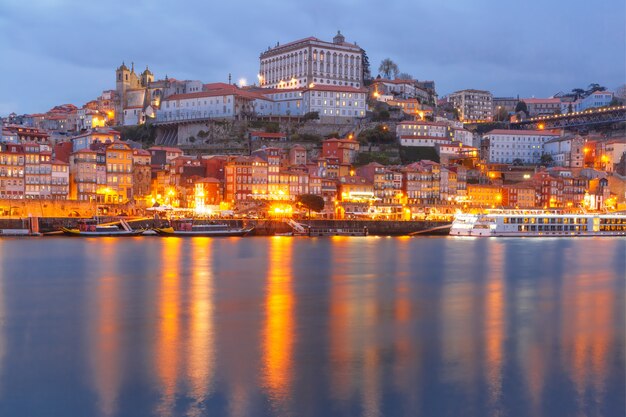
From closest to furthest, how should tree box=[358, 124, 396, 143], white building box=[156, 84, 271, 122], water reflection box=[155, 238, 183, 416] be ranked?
water reflection box=[155, 238, 183, 416], tree box=[358, 124, 396, 143], white building box=[156, 84, 271, 122]

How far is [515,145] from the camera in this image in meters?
57.2

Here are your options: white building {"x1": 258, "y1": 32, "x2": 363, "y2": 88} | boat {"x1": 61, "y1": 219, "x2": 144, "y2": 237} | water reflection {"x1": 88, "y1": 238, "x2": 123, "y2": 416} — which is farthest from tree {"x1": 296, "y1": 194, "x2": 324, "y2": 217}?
white building {"x1": 258, "y1": 32, "x2": 363, "y2": 88}

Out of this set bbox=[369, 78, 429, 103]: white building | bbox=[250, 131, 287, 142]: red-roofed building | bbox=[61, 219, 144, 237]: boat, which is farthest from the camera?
bbox=[369, 78, 429, 103]: white building

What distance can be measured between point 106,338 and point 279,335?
304 centimetres

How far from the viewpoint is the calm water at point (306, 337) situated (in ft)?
30.3

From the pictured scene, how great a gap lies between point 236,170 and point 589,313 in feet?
90.2

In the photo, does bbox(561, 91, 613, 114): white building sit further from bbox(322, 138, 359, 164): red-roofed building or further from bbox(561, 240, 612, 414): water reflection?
bbox(561, 240, 612, 414): water reflection

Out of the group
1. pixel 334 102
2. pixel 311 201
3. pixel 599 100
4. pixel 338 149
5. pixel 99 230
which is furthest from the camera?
pixel 599 100

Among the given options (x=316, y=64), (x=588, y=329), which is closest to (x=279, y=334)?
(x=588, y=329)

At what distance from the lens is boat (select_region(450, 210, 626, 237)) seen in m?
39.2

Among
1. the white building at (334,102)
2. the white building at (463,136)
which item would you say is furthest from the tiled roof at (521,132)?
the white building at (334,102)

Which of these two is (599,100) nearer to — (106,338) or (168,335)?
(168,335)

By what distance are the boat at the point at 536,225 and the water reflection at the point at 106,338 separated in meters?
22.6

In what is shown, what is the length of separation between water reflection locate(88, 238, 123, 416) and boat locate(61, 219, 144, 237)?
12253 mm
